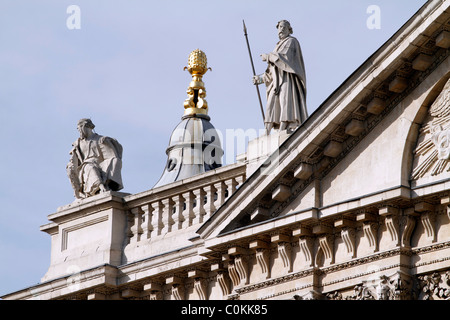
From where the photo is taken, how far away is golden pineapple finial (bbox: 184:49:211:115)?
52.3 m

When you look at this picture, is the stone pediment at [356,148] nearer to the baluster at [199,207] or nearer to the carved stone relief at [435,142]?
the carved stone relief at [435,142]

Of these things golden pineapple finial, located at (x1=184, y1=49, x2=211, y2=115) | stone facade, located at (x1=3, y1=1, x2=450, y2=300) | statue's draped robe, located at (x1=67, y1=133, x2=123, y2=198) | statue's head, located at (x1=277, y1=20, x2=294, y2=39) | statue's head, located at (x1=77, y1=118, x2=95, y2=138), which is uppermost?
golden pineapple finial, located at (x1=184, y1=49, x2=211, y2=115)

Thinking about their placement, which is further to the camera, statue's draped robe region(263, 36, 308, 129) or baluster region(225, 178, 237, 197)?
baluster region(225, 178, 237, 197)

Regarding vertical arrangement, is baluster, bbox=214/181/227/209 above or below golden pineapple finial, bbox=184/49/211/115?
below

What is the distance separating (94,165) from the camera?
132 feet

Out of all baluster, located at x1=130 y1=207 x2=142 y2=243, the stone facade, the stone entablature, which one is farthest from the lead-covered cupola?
the stone facade

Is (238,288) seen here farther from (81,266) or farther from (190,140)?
(190,140)

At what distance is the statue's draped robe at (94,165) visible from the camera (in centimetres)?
4019

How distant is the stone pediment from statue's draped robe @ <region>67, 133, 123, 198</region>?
3.81m

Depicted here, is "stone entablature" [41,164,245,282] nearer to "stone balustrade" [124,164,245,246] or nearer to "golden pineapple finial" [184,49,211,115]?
"stone balustrade" [124,164,245,246]

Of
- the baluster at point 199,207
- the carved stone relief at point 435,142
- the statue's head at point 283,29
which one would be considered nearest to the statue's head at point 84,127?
the baluster at point 199,207

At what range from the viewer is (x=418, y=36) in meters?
35.0

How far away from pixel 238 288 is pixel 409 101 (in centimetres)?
465
